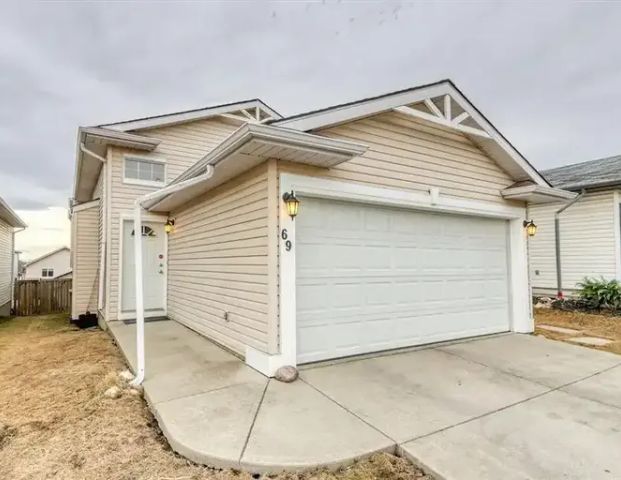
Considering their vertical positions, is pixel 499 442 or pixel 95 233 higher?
pixel 95 233

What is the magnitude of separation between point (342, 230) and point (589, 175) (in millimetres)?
9577

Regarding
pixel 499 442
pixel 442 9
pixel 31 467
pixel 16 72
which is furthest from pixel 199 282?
pixel 16 72

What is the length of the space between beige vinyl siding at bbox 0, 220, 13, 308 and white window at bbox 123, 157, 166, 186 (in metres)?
8.69

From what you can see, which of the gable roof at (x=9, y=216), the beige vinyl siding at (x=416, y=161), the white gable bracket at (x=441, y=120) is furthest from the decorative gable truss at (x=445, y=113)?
the gable roof at (x=9, y=216)

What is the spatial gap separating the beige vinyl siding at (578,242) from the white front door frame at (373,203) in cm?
373

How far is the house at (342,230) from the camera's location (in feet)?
13.8

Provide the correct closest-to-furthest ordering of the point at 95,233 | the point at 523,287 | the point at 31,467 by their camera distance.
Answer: the point at 31,467
the point at 523,287
the point at 95,233

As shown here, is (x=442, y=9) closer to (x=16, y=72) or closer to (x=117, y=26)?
(x=117, y=26)

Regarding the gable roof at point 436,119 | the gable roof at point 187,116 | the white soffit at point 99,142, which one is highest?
the gable roof at point 187,116

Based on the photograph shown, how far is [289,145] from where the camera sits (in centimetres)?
383

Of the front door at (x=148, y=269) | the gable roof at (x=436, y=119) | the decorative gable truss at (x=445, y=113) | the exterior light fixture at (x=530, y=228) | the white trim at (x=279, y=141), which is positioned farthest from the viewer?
the front door at (x=148, y=269)

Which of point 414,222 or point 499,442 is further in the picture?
point 414,222

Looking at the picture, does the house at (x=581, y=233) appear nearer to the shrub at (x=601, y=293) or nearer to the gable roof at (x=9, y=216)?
the shrub at (x=601, y=293)

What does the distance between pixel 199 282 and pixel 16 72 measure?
745cm
